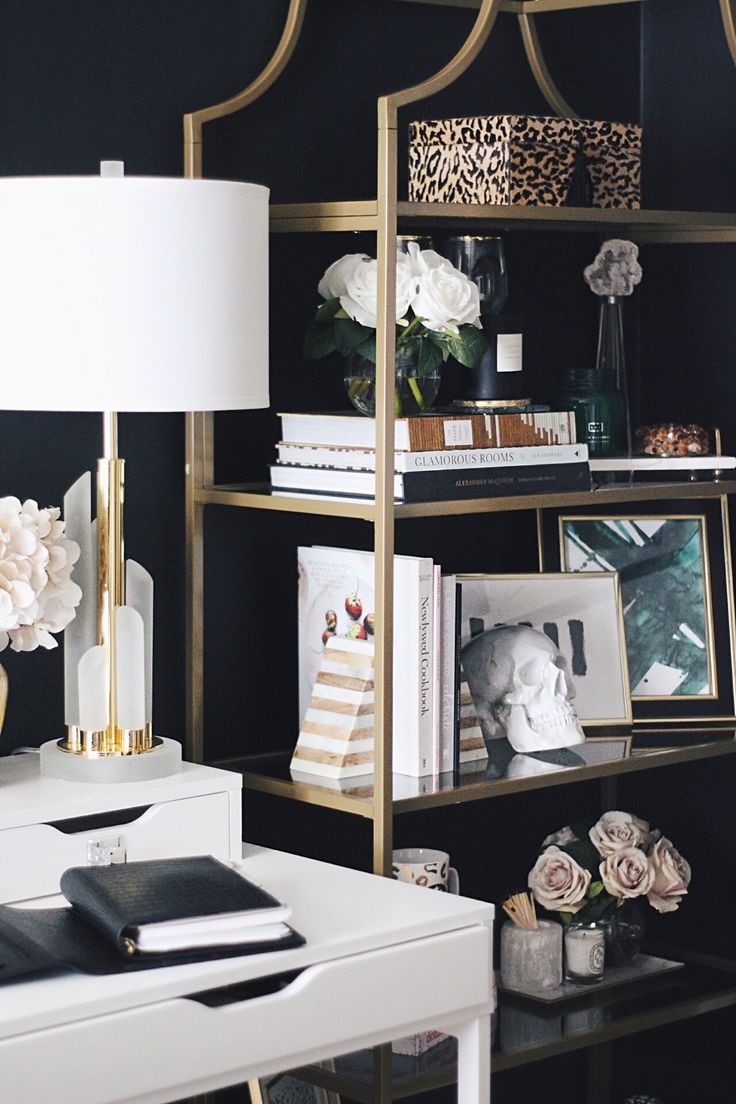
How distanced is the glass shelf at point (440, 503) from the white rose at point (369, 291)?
0.82 ft

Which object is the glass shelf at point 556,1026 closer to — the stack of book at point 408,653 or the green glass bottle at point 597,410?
the stack of book at point 408,653

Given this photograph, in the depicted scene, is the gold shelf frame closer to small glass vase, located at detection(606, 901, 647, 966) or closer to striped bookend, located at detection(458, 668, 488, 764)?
striped bookend, located at detection(458, 668, 488, 764)

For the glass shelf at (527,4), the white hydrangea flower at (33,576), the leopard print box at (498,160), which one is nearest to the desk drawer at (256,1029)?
the white hydrangea flower at (33,576)

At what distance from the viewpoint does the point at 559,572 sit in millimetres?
2818

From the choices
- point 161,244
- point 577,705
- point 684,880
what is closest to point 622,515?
point 577,705

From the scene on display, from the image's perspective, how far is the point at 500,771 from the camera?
8.21 ft

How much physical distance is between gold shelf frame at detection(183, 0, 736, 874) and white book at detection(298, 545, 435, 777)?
0.27 feet

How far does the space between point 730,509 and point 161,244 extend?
4.28 ft

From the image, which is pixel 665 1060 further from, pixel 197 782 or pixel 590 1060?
pixel 197 782

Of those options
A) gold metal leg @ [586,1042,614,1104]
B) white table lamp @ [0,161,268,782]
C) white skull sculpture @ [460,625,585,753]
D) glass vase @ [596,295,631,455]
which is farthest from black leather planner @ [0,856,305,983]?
gold metal leg @ [586,1042,614,1104]

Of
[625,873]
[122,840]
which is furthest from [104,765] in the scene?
[625,873]

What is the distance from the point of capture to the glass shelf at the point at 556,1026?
246 centimetres

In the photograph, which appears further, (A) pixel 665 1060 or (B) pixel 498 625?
(A) pixel 665 1060

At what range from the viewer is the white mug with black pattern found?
250 centimetres
